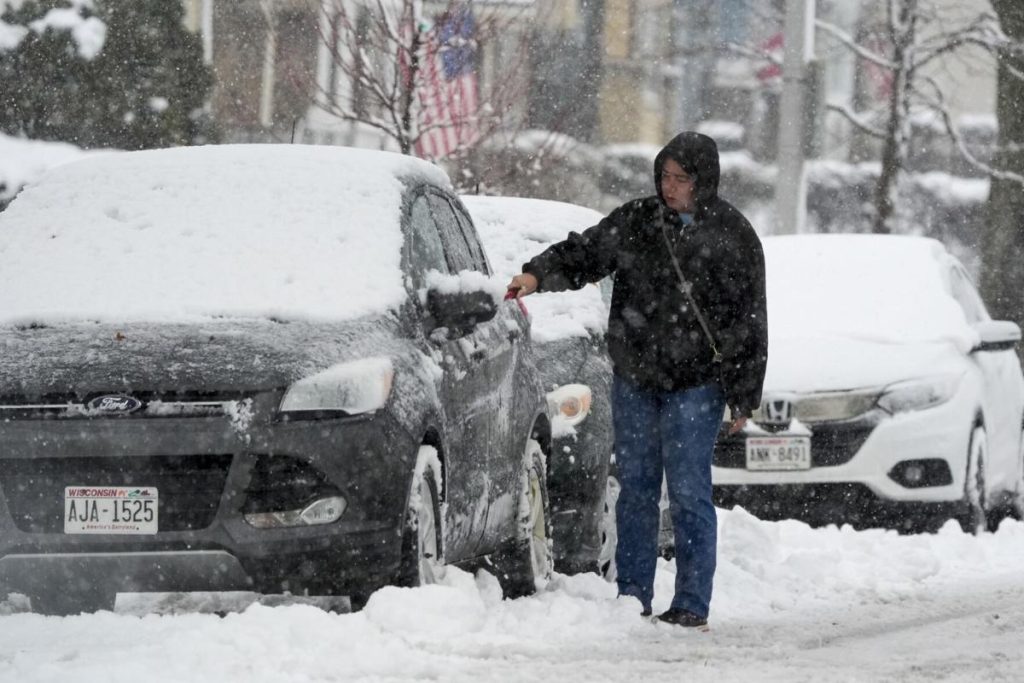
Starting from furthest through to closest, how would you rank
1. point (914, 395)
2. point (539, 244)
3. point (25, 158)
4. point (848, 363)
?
point (25, 158), point (848, 363), point (914, 395), point (539, 244)

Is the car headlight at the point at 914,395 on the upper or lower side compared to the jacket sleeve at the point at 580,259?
lower

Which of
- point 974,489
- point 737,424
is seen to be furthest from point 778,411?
point 737,424

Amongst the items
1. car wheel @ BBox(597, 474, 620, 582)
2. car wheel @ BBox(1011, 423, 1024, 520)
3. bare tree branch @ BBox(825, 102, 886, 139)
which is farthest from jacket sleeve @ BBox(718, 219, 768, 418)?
bare tree branch @ BBox(825, 102, 886, 139)

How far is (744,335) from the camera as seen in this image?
7.61 meters

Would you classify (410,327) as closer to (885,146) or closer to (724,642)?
(724,642)

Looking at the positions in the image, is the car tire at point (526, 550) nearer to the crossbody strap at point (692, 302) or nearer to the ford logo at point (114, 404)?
the crossbody strap at point (692, 302)

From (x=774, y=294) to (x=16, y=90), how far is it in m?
12.3

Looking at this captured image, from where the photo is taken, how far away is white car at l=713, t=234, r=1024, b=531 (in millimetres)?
10977

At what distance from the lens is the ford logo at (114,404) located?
6.27 metres

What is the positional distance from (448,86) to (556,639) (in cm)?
1382

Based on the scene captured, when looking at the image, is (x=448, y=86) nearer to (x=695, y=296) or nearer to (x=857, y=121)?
(x=857, y=121)

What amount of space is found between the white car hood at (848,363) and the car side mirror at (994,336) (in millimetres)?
179

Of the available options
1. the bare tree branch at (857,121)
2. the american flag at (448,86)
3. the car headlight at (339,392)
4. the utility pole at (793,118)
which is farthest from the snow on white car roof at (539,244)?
the bare tree branch at (857,121)

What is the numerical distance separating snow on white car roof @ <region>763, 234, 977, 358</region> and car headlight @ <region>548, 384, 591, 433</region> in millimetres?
2421
